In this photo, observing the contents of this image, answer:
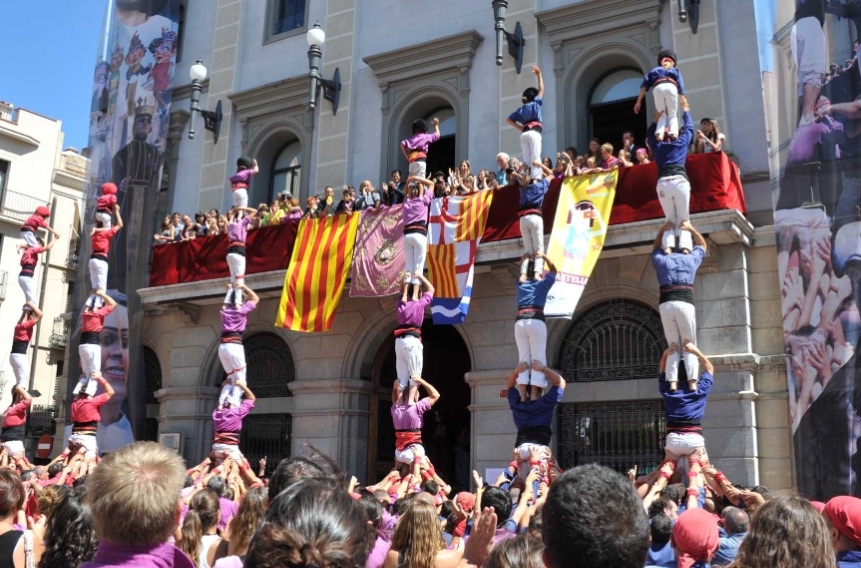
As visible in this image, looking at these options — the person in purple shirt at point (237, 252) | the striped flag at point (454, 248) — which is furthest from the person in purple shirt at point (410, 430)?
the person in purple shirt at point (237, 252)

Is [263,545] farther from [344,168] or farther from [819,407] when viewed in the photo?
[344,168]

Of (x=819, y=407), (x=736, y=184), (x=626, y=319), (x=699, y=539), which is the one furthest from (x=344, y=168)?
(x=699, y=539)

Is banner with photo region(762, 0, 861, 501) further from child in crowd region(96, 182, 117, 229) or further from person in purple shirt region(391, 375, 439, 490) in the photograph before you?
child in crowd region(96, 182, 117, 229)

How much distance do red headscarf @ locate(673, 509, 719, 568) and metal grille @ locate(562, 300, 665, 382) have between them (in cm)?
940

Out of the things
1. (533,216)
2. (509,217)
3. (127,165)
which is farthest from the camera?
(127,165)

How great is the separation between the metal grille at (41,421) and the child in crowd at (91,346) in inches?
677

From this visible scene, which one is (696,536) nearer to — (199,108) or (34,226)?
(34,226)

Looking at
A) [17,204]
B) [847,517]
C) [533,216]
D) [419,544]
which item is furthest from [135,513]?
[17,204]

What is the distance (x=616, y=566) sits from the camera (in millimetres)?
2439

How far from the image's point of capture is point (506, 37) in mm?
16297

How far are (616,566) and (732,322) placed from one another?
11.3m

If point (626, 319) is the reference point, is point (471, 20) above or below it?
above

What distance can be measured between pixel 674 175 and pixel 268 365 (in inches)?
408

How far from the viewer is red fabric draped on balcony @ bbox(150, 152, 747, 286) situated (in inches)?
493
